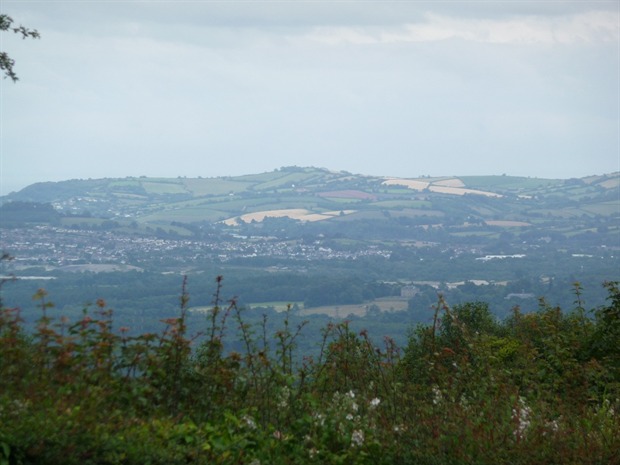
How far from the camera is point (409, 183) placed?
540 feet

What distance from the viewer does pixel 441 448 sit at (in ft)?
19.6

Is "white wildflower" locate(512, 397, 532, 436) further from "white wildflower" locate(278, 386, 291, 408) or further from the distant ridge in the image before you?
the distant ridge

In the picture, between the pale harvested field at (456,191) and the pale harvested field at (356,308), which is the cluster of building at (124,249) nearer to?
the pale harvested field at (356,308)

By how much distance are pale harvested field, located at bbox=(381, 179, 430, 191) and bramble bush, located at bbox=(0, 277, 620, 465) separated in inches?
5847

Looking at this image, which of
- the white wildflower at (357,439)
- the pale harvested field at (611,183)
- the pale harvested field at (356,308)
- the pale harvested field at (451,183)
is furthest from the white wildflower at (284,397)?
the pale harvested field at (451,183)

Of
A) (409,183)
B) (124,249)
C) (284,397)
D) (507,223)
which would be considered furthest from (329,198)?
(284,397)

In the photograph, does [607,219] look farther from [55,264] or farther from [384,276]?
[55,264]

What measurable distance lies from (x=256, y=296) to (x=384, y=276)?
29105mm

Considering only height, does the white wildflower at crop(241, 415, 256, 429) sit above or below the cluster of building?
above

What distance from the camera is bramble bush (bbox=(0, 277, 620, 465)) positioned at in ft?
17.4

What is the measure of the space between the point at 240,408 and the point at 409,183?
159609 mm

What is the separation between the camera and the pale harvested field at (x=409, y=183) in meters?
158

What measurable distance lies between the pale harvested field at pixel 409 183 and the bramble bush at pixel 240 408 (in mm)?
148526

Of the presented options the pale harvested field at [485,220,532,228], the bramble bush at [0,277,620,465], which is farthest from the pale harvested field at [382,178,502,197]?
the bramble bush at [0,277,620,465]
